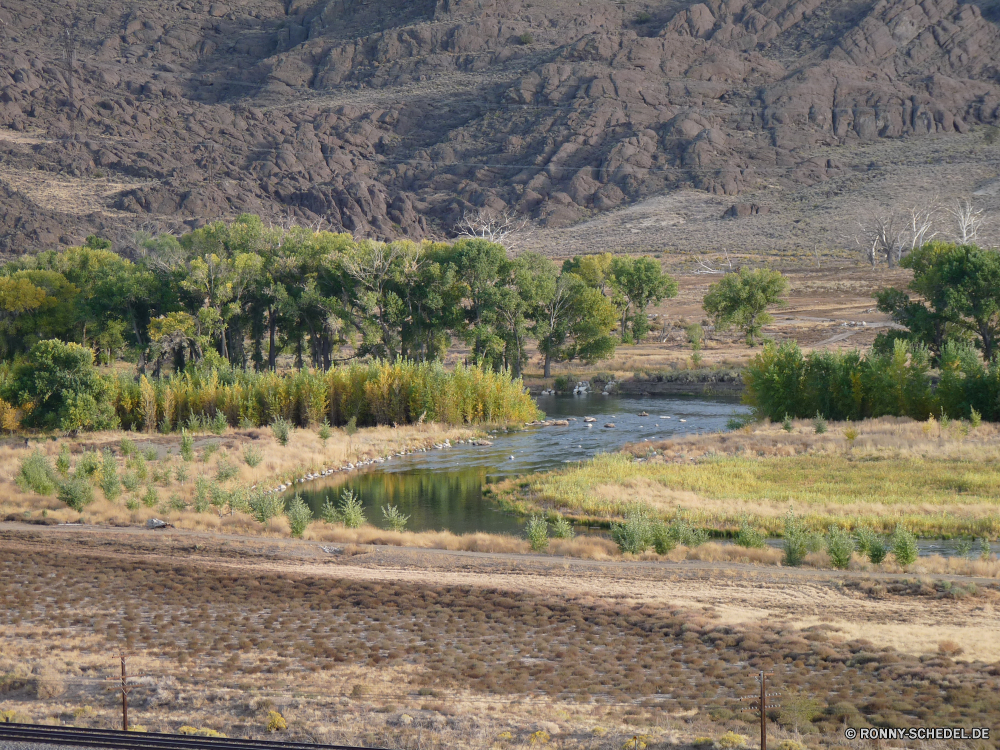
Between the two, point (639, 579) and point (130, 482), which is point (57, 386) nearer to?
point (130, 482)

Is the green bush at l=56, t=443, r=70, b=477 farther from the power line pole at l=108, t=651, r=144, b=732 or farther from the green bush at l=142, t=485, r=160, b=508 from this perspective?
the power line pole at l=108, t=651, r=144, b=732

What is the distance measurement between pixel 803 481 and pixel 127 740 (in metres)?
23.3

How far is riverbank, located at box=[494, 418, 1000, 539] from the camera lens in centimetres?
2508

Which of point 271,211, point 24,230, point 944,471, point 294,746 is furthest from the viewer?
point 271,211

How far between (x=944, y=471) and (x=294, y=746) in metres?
24.5

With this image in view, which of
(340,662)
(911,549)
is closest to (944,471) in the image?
(911,549)

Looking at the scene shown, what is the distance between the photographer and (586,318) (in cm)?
6253

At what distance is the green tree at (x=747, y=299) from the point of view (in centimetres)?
6900

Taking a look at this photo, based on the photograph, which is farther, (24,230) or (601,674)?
(24,230)

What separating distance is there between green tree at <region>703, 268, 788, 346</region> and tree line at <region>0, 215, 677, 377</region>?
13.9m

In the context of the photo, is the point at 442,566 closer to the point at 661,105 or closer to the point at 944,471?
the point at 944,471

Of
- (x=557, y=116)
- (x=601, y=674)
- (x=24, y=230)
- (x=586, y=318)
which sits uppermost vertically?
(x=557, y=116)

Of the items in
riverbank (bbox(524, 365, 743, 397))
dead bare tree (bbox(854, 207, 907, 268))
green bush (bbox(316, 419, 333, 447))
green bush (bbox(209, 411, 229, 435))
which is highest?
dead bare tree (bbox(854, 207, 907, 268))

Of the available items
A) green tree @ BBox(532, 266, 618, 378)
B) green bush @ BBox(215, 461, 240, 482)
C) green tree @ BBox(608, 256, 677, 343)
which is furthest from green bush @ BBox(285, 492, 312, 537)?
green tree @ BBox(608, 256, 677, 343)
